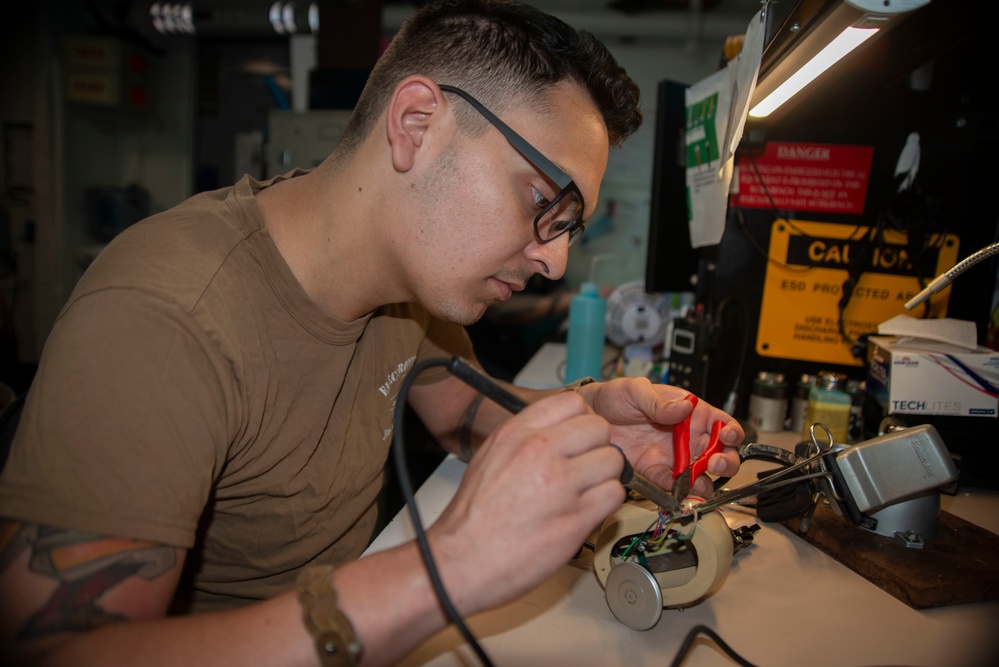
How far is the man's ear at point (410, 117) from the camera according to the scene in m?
0.82

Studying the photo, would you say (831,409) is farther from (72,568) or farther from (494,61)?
(72,568)

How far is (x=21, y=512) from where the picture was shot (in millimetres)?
539

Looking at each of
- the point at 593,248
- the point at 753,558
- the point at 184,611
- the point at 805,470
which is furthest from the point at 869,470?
the point at 593,248

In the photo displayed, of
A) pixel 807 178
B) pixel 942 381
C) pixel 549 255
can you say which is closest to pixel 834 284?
pixel 807 178

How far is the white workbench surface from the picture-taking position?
672 mm

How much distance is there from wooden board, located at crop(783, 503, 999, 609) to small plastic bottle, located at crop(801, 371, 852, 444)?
1.03ft

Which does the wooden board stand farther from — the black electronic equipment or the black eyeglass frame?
the black eyeglass frame

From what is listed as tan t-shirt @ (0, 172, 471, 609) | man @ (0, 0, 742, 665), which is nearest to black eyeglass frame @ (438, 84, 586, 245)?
man @ (0, 0, 742, 665)

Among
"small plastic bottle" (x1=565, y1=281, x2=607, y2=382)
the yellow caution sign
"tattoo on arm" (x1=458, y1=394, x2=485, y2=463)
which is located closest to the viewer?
"tattoo on arm" (x1=458, y1=394, x2=485, y2=463)

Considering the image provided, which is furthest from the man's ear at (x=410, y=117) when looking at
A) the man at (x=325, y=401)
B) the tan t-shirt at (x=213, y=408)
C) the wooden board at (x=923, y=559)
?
the wooden board at (x=923, y=559)

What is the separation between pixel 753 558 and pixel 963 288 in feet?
3.19

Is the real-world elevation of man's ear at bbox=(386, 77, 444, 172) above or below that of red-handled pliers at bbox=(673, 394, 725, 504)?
above

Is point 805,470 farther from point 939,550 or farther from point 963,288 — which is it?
point 963,288

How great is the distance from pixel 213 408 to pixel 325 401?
25 centimetres
